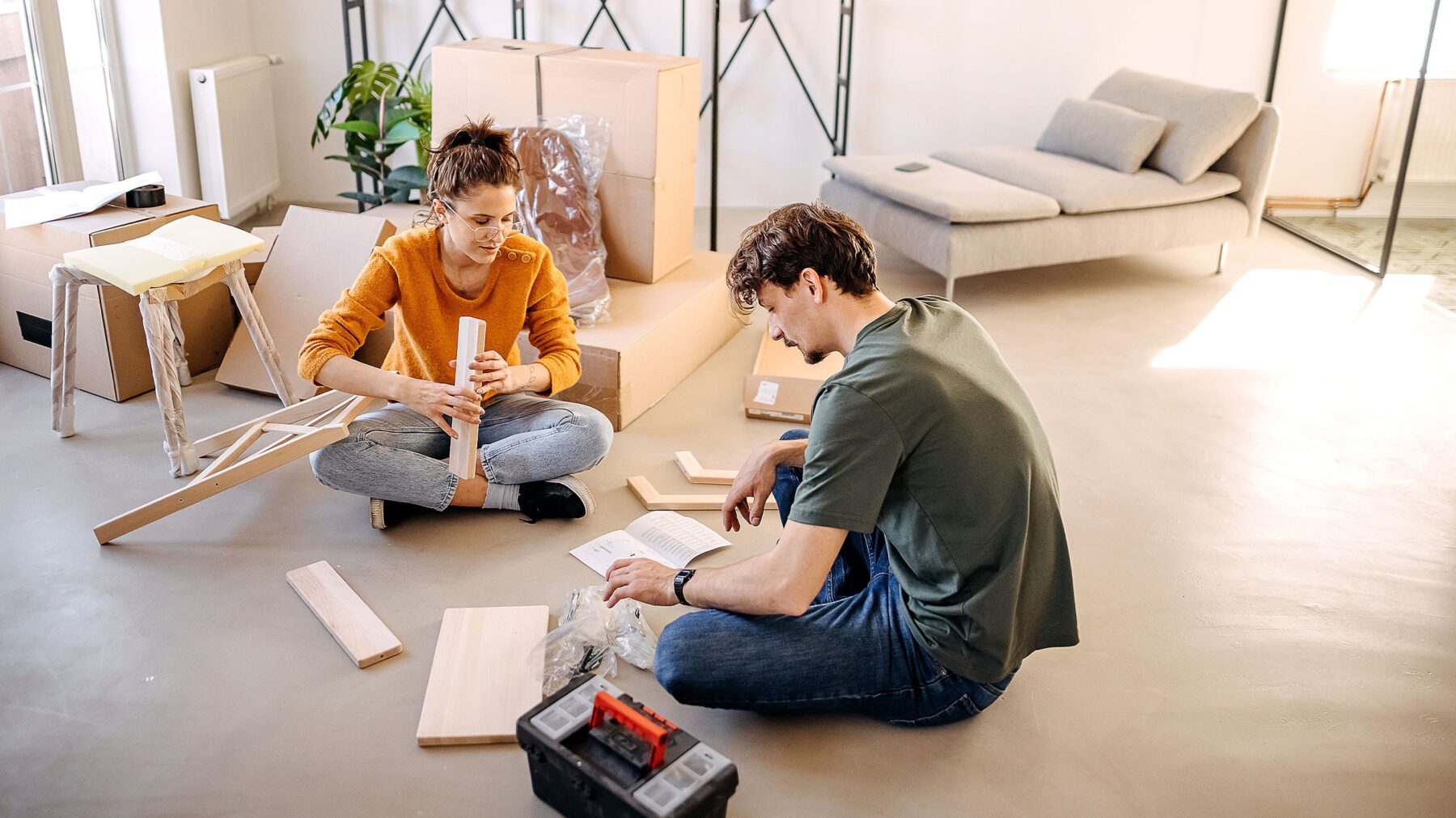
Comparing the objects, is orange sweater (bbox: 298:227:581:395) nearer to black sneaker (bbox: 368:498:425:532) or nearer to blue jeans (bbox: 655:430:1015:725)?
black sneaker (bbox: 368:498:425:532)

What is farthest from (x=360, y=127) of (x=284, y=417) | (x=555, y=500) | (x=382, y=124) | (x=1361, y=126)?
(x=1361, y=126)

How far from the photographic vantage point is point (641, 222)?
323cm

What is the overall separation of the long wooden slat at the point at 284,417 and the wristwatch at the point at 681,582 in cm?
119

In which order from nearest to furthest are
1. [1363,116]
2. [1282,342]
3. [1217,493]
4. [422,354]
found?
[422,354]
[1217,493]
[1282,342]
[1363,116]

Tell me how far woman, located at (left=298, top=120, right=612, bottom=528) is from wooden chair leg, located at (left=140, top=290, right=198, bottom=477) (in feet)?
1.09

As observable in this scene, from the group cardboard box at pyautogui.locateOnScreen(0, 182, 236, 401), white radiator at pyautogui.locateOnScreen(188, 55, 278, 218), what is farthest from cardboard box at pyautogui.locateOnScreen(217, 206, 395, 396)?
white radiator at pyautogui.locateOnScreen(188, 55, 278, 218)

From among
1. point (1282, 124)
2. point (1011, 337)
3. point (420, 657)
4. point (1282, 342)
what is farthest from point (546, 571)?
point (1282, 124)

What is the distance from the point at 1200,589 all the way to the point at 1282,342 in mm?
1656

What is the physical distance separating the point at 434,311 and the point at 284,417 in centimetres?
51

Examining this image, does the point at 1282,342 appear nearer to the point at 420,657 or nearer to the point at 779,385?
the point at 779,385

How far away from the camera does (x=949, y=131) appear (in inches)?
198

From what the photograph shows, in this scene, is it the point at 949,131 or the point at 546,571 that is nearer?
the point at 546,571

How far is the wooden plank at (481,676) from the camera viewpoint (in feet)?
5.72

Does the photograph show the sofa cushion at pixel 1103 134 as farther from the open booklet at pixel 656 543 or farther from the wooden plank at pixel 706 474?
the open booklet at pixel 656 543
